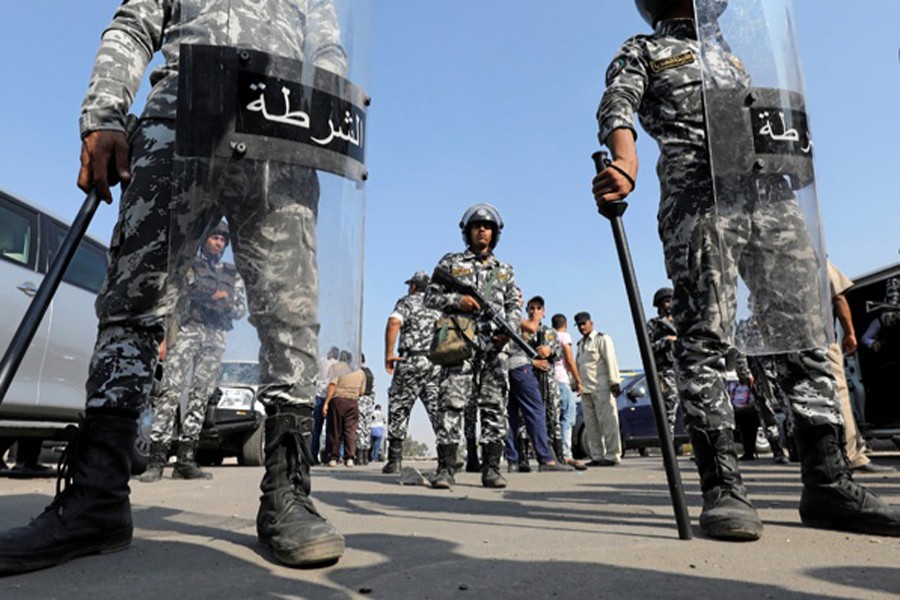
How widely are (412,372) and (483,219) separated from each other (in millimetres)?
2831

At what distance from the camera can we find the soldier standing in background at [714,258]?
2527 millimetres

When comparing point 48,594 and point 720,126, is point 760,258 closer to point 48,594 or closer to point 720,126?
point 720,126

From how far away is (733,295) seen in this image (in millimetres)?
2676

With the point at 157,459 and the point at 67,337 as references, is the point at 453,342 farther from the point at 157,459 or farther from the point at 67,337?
the point at 67,337

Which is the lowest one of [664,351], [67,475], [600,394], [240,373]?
[67,475]

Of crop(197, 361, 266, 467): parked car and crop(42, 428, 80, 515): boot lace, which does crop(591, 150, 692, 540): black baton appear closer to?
crop(42, 428, 80, 515): boot lace

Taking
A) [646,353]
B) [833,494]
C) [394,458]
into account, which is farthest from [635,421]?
[646,353]

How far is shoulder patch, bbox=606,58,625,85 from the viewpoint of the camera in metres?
2.84

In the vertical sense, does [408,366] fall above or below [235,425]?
above

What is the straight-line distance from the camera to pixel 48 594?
5.45 feet

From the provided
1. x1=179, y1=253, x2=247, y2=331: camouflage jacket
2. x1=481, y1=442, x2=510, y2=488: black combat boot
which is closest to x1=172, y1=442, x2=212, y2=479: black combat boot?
x1=481, y1=442, x2=510, y2=488: black combat boot

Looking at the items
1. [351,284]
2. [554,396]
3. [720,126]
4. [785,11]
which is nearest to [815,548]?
[720,126]

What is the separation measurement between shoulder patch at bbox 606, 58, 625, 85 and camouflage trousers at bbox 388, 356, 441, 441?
5.09 meters

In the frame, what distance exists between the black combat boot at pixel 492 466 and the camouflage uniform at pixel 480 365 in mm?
43
